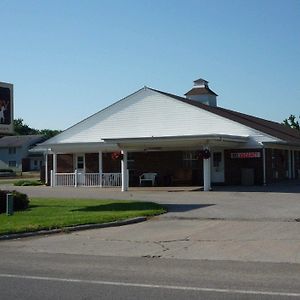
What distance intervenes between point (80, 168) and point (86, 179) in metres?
1.62

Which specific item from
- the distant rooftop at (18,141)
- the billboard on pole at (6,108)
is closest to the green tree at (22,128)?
the distant rooftop at (18,141)

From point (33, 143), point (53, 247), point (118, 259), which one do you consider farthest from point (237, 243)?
point (33, 143)

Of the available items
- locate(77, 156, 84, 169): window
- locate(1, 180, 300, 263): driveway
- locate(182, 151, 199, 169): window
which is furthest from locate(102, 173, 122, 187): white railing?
locate(1, 180, 300, 263): driveway

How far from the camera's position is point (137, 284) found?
8.73 metres

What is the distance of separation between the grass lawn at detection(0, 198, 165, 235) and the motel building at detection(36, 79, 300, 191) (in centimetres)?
1023

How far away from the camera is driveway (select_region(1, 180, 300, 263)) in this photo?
1189 cm

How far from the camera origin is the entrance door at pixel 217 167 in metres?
36.3

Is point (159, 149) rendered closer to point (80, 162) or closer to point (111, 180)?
point (111, 180)

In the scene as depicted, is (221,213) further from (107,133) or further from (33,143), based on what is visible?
(33,143)

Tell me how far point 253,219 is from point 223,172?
18774 mm

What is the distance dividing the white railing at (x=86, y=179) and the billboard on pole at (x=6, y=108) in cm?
1412

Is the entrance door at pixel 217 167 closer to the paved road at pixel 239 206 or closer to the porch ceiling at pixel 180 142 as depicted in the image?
the porch ceiling at pixel 180 142

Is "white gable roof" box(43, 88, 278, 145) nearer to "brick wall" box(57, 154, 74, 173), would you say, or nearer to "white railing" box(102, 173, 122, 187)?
"brick wall" box(57, 154, 74, 173)

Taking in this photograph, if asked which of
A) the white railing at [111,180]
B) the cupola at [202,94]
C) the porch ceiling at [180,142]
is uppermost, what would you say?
the cupola at [202,94]
